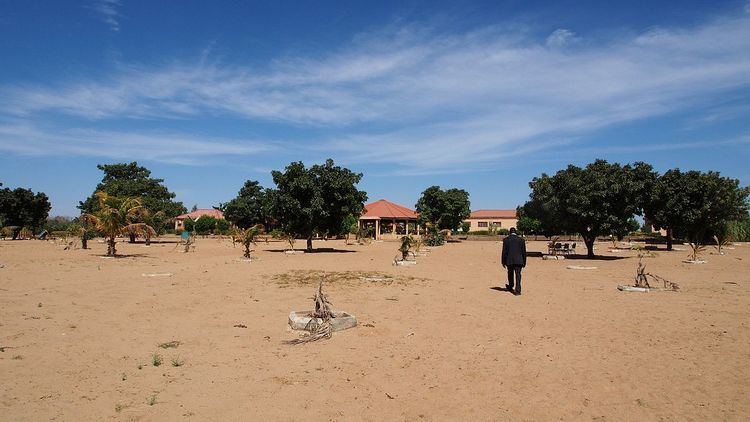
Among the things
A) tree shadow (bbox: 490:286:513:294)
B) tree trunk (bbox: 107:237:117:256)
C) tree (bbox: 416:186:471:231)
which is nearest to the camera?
tree shadow (bbox: 490:286:513:294)

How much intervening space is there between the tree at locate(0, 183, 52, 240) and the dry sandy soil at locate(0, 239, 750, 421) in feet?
137

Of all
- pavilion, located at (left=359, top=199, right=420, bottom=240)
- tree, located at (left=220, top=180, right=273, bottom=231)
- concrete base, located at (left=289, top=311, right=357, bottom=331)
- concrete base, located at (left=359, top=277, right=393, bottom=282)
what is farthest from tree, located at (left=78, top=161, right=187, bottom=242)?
concrete base, located at (left=289, top=311, right=357, bottom=331)

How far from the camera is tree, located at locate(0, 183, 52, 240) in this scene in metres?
46.1

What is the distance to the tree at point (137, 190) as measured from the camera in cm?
4344

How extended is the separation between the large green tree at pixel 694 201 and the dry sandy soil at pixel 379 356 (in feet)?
73.7

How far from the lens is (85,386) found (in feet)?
18.1

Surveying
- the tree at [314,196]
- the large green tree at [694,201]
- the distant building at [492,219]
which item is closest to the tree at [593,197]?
the large green tree at [694,201]

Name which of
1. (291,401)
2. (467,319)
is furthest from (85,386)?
(467,319)

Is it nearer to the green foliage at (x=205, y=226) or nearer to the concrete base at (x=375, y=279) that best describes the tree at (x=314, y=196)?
the concrete base at (x=375, y=279)

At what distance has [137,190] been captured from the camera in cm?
4450

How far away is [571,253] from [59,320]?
30.6 meters

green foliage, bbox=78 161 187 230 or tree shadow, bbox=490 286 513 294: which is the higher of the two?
green foliage, bbox=78 161 187 230

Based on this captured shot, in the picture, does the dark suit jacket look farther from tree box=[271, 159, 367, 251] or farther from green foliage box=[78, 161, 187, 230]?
green foliage box=[78, 161, 187, 230]

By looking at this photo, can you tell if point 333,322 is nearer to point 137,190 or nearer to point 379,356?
point 379,356
